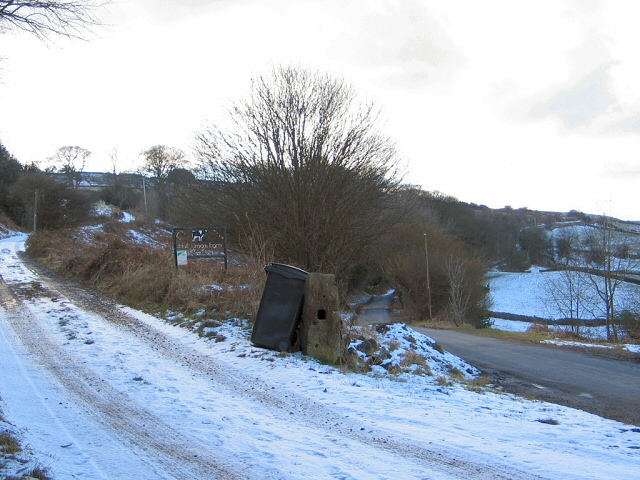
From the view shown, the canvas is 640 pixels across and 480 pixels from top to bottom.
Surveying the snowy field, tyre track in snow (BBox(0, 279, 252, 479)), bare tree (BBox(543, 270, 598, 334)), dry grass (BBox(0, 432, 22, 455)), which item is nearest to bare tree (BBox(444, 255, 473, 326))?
the snowy field

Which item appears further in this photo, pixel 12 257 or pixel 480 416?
pixel 12 257

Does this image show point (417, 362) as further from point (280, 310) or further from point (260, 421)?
point (260, 421)

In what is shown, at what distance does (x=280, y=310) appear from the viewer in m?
8.43

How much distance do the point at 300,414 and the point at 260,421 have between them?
484 mm

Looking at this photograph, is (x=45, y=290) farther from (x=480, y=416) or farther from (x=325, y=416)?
(x=480, y=416)

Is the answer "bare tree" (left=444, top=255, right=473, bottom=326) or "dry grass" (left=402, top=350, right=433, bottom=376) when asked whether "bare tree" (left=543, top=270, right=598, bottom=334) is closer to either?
"bare tree" (left=444, top=255, right=473, bottom=326)

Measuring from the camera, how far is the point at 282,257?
1794 centimetres

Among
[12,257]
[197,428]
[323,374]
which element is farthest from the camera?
[12,257]

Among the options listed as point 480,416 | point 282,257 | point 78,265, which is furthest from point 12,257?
point 480,416

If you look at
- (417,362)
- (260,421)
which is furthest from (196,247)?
(260,421)

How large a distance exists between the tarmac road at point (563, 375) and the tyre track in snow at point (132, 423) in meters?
5.45

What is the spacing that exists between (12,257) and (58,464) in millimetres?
25896

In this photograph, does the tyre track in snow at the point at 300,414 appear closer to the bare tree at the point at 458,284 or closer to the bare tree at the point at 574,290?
the bare tree at the point at 458,284

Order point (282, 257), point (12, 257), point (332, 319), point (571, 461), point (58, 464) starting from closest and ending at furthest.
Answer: point (58, 464)
point (571, 461)
point (332, 319)
point (282, 257)
point (12, 257)
